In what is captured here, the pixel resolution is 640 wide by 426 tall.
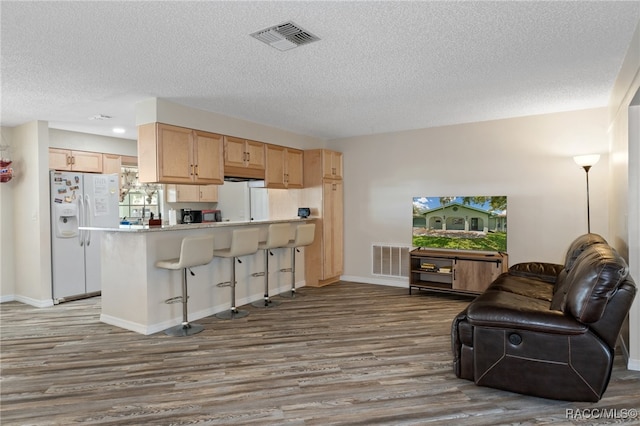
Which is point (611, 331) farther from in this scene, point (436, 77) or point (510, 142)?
point (510, 142)

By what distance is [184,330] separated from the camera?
3969 millimetres

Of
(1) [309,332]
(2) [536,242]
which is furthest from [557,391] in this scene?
(2) [536,242]

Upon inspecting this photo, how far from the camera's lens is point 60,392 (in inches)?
107

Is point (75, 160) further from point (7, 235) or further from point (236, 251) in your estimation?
point (236, 251)

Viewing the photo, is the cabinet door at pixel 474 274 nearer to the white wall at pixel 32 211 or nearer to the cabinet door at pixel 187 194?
the cabinet door at pixel 187 194

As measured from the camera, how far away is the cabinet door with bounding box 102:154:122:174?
20.3ft

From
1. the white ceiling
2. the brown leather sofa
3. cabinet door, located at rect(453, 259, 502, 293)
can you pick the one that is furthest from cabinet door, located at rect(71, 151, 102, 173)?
the brown leather sofa

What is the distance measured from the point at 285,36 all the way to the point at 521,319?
245cm

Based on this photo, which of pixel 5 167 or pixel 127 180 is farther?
pixel 127 180

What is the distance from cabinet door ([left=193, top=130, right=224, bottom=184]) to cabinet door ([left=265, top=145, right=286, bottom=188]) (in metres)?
0.89

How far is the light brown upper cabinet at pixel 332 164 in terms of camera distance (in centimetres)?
614

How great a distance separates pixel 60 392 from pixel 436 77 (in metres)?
3.93

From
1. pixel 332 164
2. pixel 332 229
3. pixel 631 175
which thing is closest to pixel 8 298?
pixel 332 229

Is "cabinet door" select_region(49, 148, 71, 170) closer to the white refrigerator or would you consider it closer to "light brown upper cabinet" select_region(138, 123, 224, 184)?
the white refrigerator
